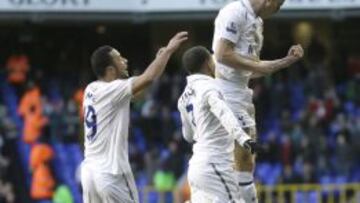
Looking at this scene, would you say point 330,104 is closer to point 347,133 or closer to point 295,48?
point 347,133

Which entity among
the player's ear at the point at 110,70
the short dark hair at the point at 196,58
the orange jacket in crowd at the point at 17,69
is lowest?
the orange jacket in crowd at the point at 17,69

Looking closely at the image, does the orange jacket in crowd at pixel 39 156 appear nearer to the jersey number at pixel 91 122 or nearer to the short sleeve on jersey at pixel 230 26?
the jersey number at pixel 91 122

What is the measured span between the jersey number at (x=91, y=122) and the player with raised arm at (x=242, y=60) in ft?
3.76

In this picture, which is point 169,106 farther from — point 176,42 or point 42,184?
point 176,42

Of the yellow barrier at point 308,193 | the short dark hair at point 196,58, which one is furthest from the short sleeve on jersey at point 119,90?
the yellow barrier at point 308,193

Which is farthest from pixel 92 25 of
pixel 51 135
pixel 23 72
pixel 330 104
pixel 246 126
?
pixel 246 126

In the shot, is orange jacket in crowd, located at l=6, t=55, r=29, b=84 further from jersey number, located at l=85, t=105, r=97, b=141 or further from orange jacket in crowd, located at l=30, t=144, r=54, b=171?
jersey number, located at l=85, t=105, r=97, b=141

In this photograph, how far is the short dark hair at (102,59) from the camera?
10859mm

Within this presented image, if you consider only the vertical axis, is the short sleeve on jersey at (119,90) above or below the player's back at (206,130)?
above

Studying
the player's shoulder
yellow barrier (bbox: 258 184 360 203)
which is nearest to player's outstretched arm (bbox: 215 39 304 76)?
the player's shoulder

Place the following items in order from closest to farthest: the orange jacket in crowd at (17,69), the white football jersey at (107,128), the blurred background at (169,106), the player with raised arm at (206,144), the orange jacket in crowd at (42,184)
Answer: the player with raised arm at (206,144) < the white football jersey at (107,128) < the blurred background at (169,106) < the orange jacket in crowd at (42,184) < the orange jacket in crowd at (17,69)

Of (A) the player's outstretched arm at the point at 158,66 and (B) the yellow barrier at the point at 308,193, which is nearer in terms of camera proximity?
(A) the player's outstretched arm at the point at 158,66

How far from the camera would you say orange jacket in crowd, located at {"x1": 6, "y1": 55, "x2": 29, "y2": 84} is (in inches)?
1086

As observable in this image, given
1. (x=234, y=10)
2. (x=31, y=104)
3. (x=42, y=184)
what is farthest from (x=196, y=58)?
(x=31, y=104)
